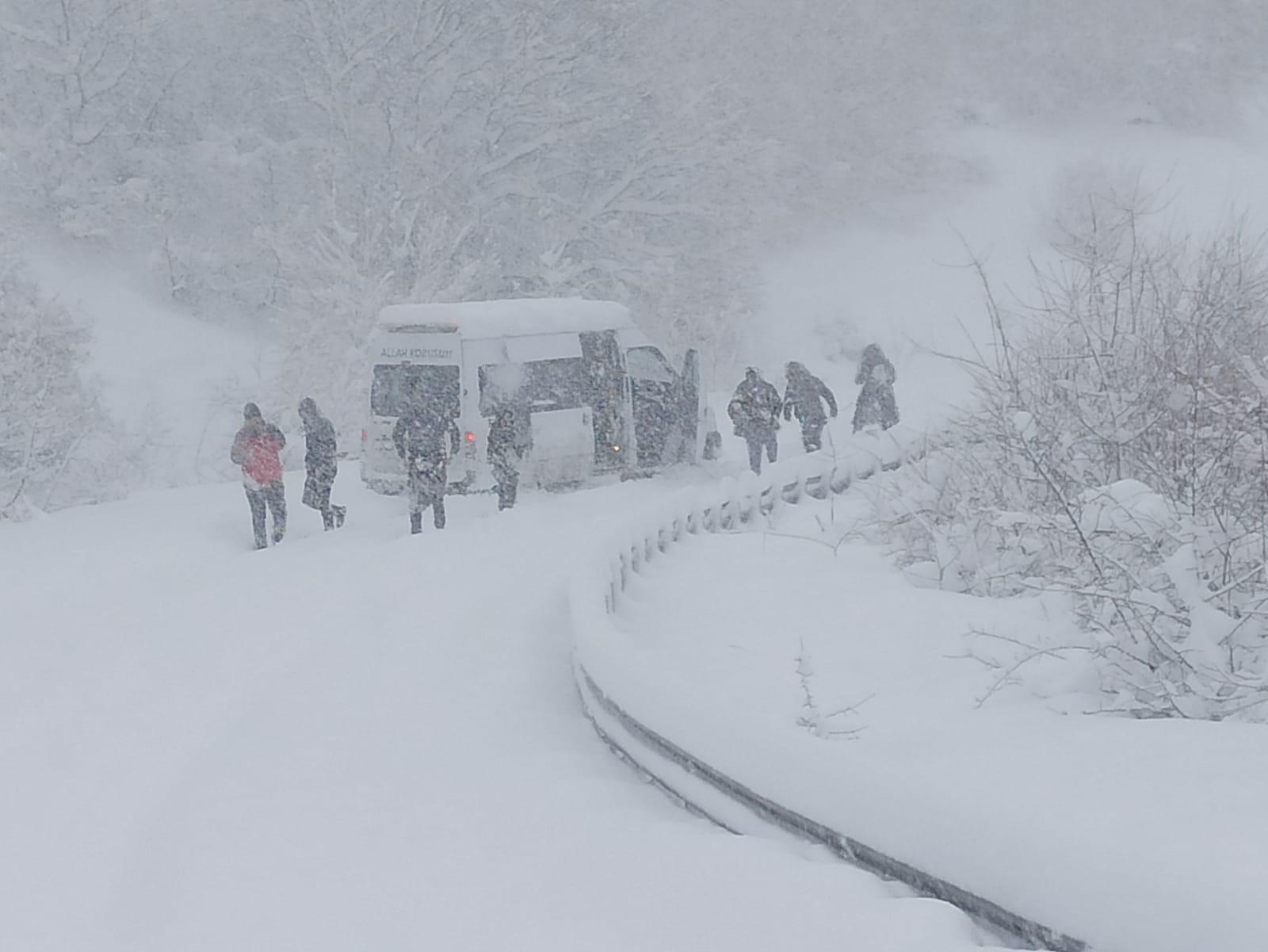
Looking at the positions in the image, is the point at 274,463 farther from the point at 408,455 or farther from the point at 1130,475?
the point at 1130,475

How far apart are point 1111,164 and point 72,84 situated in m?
35.0

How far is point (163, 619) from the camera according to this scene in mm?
9734

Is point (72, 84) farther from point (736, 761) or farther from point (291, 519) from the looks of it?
point (736, 761)

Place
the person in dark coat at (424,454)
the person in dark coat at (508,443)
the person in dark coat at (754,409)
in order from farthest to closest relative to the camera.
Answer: the person in dark coat at (754,409)
the person in dark coat at (508,443)
the person in dark coat at (424,454)

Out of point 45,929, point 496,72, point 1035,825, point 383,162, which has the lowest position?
point 45,929

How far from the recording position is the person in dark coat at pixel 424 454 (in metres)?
12.9

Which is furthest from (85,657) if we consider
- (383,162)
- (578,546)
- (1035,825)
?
(383,162)

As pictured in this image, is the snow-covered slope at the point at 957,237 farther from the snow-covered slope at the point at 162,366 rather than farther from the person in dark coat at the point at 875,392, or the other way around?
the person in dark coat at the point at 875,392

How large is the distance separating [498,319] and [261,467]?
2.98 meters

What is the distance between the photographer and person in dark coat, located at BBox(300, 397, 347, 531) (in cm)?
1360

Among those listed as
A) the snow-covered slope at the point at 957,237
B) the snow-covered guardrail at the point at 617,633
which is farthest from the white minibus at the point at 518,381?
the snow-covered slope at the point at 957,237

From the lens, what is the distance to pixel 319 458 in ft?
45.3

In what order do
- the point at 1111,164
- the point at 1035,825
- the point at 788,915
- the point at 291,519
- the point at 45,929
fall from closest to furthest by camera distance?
the point at 1035,825
the point at 788,915
the point at 45,929
the point at 291,519
the point at 1111,164

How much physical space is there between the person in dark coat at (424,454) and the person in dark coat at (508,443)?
1.50ft
